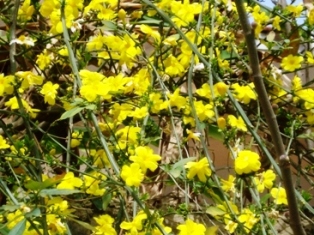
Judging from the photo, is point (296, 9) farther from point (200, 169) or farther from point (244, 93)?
point (200, 169)

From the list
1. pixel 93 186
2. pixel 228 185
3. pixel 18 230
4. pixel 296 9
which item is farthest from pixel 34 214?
pixel 296 9

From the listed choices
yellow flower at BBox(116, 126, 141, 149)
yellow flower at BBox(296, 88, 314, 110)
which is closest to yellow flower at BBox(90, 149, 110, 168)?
yellow flower at BBox(116, 126, 141, 149)

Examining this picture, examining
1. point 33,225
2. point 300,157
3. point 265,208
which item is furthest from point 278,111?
point 33,225

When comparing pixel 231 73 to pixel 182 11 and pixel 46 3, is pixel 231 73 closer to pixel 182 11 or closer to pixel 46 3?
pixel 182 11

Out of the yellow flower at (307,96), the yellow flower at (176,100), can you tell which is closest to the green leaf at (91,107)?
the yellow flower at (176,100)

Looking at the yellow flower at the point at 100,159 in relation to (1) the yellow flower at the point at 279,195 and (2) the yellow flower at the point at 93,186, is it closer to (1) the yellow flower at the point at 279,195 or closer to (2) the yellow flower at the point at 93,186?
(2) the yellow flower at the point at 93,186

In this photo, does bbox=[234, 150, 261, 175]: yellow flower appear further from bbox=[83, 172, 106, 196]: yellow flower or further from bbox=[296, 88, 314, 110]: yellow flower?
bbox=[296, 88, 314, 110]: yellow flower
